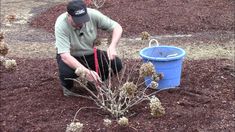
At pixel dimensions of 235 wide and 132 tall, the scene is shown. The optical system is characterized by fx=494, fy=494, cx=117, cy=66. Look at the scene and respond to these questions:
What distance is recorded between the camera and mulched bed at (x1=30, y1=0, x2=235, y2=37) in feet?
23.8

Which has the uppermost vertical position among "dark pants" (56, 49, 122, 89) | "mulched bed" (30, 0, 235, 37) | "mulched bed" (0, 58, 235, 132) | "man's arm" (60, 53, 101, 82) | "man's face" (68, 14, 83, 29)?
"man's face" (68, 14, 83, 29)

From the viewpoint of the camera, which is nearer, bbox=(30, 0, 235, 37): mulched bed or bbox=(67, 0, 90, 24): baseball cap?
bbox=(67, 0, 90, 24): baseball cap

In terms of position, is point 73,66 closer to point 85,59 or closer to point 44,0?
point 85,59

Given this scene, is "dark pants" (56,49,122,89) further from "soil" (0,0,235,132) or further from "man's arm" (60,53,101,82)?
"man's arm" (60,53,101,82)

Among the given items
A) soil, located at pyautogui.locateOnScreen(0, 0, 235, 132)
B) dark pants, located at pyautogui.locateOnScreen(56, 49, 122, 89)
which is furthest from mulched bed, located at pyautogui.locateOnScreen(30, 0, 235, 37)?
dark pants, located at pyautogui.locateOnScreen(56, 49, 122, 89)

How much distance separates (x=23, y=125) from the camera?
13.2 ft

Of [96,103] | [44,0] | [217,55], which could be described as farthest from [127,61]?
[44,0]

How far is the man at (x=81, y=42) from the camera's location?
13.3 ft

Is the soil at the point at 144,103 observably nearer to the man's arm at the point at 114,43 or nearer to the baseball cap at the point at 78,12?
the man's arm at the point at 114,43

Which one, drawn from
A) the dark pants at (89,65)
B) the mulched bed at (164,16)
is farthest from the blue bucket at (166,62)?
the mulched bed at (164,16)

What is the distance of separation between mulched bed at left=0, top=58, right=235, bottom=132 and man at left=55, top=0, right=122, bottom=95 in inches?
12.1

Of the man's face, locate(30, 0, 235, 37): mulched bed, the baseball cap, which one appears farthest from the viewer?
locate(30, 0, 235, 37): mulched bed

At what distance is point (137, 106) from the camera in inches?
Result: 169

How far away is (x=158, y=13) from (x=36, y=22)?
1.99 m
